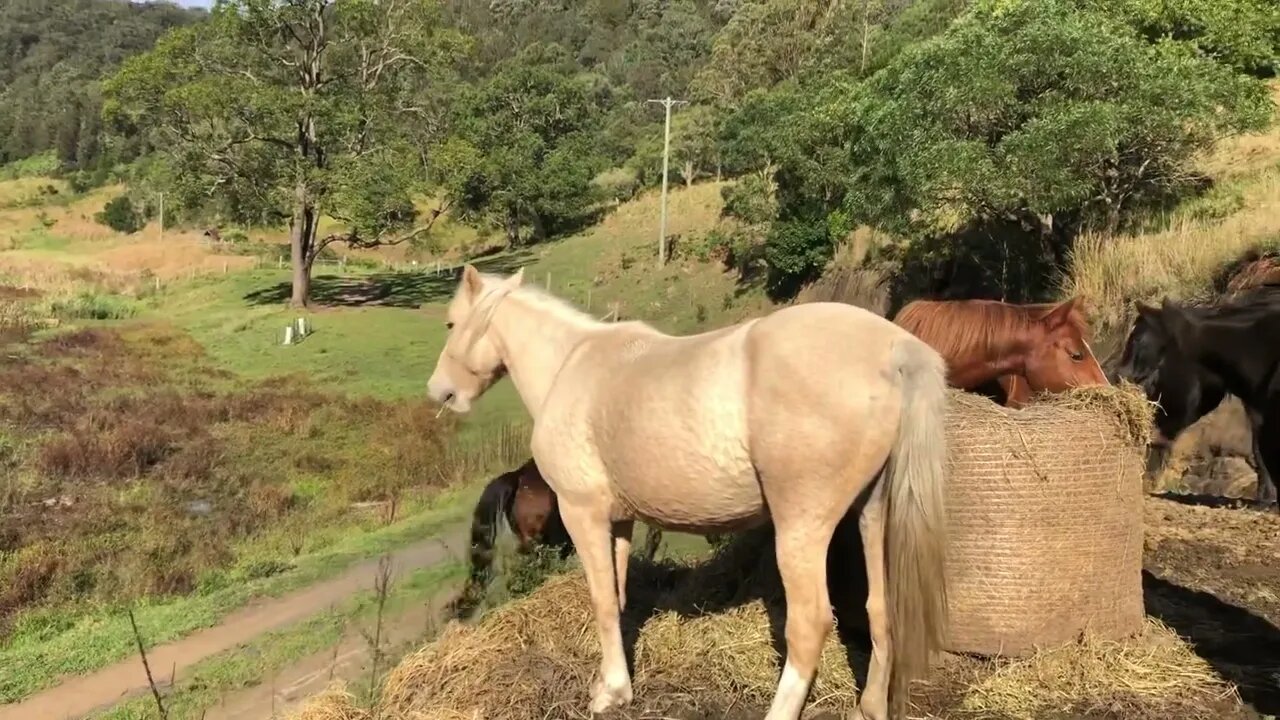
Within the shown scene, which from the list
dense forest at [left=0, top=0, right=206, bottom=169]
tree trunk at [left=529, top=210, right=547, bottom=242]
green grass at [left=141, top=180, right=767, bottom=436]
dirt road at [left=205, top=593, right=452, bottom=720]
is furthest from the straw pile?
dense forest at [left=0, top=0, right=206, bottom=169]

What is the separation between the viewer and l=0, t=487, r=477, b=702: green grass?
22.4ft

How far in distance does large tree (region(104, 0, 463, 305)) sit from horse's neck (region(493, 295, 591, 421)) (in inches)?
1109

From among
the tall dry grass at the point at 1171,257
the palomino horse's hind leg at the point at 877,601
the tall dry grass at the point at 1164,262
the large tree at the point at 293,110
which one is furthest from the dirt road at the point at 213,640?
the large tree at the point at 293,110

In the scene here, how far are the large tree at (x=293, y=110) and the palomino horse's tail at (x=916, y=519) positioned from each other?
2995cm

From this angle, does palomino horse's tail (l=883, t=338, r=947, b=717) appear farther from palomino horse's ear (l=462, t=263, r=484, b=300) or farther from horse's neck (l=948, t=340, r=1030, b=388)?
palomino horse's ear (l=462, t=263, r=484, b=300)

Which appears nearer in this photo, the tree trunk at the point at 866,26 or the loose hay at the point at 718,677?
the loose hay at the point at 718,677

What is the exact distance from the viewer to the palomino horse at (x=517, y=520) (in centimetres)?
688

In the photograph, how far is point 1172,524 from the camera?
21.8 feet

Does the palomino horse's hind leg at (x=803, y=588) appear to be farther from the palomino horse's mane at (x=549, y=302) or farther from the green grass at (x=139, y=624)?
the green grass at (x=139, y=624)

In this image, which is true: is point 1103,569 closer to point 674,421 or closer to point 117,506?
point 674,421

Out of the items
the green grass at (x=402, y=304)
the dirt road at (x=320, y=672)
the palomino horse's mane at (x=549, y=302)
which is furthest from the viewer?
the green grass at (x=402, y=304)

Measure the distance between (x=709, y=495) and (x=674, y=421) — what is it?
1.10 ft

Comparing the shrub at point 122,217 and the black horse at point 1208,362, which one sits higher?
the black horse at point 1208,362

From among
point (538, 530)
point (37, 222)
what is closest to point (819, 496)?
point (538, 530)
